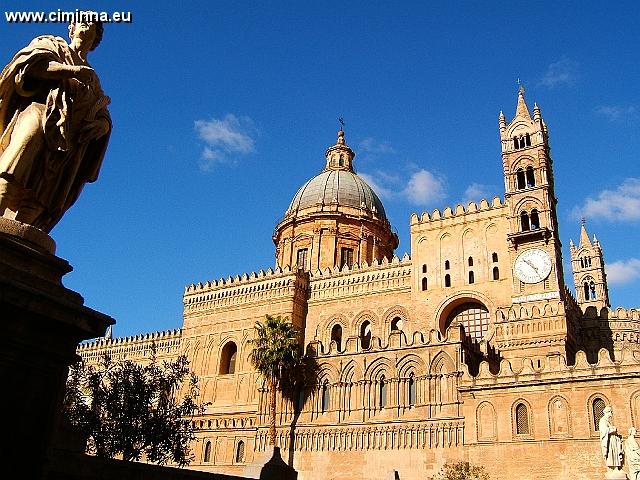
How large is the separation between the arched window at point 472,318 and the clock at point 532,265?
337cm

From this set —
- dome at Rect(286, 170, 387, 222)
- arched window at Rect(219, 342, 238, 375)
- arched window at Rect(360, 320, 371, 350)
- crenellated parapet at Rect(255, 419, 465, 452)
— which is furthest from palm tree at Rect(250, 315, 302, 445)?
dome at Rect(286, 170, 387, 222)

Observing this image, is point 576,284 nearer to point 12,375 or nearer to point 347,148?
point 347,148

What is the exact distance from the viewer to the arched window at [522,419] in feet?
82.0

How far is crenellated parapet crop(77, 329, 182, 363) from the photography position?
159 ft

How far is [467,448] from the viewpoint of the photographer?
2609cm

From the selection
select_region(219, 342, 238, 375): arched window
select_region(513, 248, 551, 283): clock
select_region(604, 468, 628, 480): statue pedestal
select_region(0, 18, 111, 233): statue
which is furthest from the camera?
select_region(219, 342, 238, 375): arched window

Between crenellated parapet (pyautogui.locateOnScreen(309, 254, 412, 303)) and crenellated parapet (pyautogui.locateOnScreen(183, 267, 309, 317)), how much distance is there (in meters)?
1.08

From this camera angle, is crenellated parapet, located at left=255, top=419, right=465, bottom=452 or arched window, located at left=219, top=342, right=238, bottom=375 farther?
arched window, located at left=219, top=342, right=238, bottom=375

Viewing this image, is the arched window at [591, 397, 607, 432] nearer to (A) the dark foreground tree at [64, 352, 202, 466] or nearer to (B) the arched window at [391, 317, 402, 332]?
(B) the arched window at [391, 317, 402, 332]

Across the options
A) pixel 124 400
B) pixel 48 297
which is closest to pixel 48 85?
pixel 48 297

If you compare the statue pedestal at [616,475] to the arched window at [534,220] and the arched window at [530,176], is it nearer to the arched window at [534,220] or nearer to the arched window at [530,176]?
the arched window at [534,220]

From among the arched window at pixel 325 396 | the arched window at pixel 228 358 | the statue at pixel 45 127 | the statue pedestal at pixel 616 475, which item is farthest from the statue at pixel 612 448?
the arched window at pixel 228 358

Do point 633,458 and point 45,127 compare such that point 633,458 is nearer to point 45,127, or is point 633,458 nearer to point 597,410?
point 597,410

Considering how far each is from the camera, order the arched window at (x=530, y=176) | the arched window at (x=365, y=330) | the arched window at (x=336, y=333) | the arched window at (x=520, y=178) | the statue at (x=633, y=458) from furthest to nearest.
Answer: the arched window at (x=336, y=333) → the arched window at (x=365, y=330) → the arched window at (x=520, y=178) → the arched window at (x=530, y=176) → the statue at (x=633, y=458)
